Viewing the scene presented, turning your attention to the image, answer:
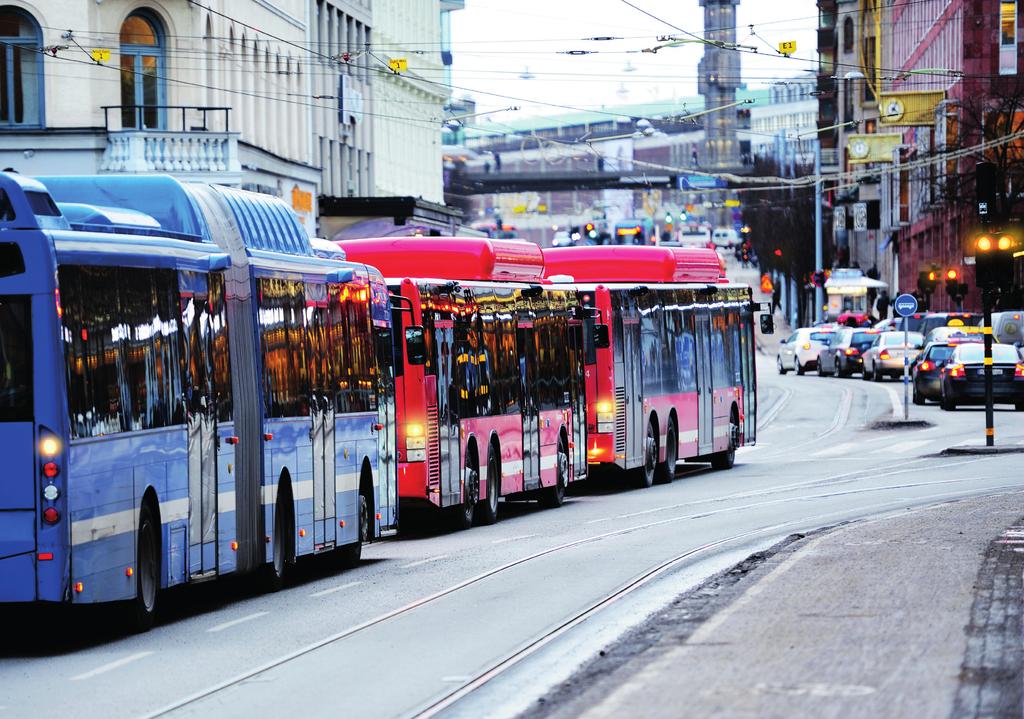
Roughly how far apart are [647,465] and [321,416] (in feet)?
44.3

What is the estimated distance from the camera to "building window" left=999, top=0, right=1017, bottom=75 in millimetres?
84250

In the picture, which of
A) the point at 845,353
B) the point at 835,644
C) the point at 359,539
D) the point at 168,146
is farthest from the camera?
the point at 845,353

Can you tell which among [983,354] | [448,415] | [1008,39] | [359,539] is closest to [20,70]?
[983,354]

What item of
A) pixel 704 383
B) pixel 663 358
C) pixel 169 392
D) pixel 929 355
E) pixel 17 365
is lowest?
pixel 929 355

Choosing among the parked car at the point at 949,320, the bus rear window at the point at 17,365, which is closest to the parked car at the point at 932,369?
the parked car at the point at 949,320

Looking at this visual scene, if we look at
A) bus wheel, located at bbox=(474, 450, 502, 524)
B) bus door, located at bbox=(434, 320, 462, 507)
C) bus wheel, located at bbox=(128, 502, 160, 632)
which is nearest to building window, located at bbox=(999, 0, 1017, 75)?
bus wheel, located at bbox=(474, 450, 502, 524)

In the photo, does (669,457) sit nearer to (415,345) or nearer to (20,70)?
(415,345)

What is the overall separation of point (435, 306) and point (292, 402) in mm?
5808

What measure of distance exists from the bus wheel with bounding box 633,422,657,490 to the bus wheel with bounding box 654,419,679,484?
84 cm

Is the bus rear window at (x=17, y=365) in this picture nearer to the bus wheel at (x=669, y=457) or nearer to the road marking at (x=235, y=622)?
the road marking at (x=235, y=622)

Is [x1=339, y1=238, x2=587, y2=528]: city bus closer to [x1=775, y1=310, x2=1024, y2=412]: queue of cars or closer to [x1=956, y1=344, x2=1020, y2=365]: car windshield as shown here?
[x1=775, y1=310, x2=1024, y2=412]: queue of cars

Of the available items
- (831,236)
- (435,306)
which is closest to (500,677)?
(435,306)

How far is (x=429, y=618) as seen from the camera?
15797mm

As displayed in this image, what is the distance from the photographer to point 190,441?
635 inches
